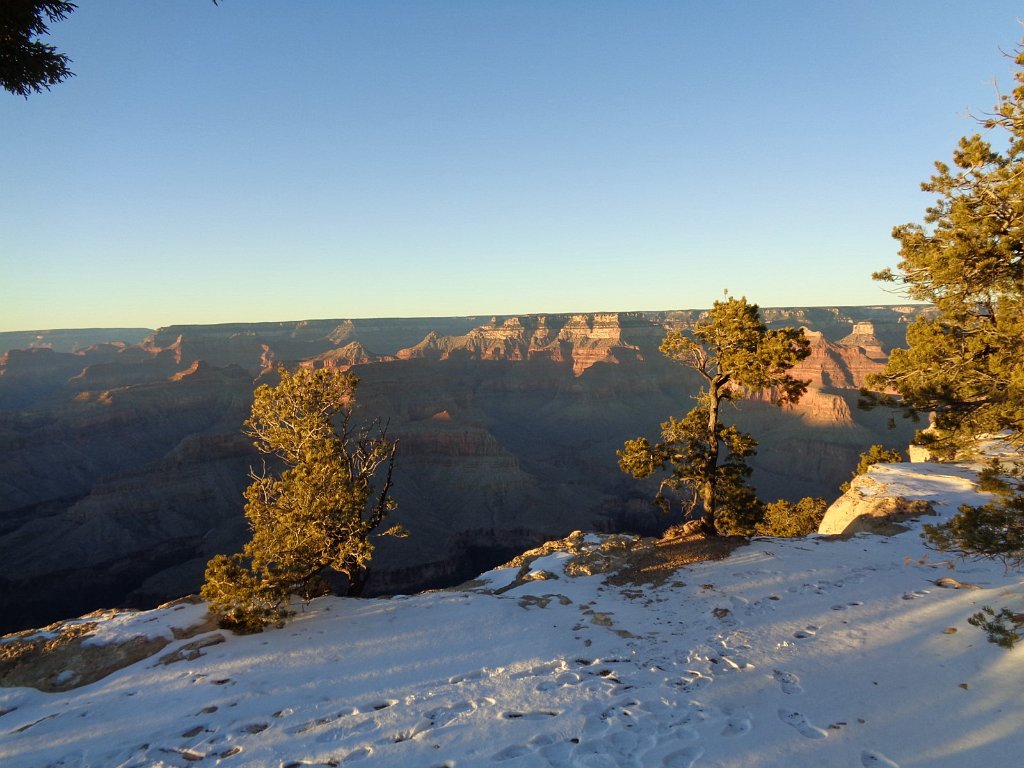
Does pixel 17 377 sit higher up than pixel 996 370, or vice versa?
pixel 996 370

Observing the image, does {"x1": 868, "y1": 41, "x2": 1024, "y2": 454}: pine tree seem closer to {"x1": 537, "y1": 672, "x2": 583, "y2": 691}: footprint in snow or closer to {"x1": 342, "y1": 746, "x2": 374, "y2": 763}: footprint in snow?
{"x1": 537, "y1": 672, "x2": 583, "y2": 691}: footprint in snow

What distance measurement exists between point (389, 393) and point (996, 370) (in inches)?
3940

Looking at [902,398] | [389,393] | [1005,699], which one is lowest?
[389,393]

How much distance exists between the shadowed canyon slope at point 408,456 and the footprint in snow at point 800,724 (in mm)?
56781

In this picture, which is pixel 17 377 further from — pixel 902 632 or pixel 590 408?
pixel 902 632

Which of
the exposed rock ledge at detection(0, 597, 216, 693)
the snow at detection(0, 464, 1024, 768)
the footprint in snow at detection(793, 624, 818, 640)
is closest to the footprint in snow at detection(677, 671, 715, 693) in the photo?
the snow at detection(0, 464, 1024, 768)

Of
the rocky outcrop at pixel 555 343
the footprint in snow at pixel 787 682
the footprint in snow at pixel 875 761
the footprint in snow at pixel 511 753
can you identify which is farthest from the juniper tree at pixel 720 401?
the rocky outcrop at pixel 555 343

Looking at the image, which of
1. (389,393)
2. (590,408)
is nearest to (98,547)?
(389,393)

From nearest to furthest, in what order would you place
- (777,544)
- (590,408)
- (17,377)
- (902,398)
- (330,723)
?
(330,723), (902,398), (777,544), (590,408), (17,377)

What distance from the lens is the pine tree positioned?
8.34 m

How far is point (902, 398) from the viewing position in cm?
1114

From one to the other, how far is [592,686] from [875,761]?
369 centimetres

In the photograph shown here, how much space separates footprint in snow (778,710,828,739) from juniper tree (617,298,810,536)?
395 inches

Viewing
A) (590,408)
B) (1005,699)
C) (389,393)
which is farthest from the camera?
(590,408)
